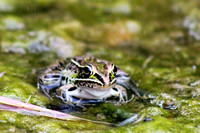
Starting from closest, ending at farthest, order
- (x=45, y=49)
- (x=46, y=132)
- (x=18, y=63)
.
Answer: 1. (x=46, y=132)
2. (x=18, y=63)
3. (x=45, y=49)

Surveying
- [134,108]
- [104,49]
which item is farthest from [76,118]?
[104,49]

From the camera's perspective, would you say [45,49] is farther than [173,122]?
Yes

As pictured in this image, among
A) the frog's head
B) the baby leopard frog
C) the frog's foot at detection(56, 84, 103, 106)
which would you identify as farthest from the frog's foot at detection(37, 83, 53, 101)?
the frog's head

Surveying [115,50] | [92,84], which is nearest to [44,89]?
[92,84]

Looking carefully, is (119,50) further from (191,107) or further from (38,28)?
(191,107)

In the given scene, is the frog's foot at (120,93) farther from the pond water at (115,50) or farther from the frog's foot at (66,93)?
the frog's foot at (66,93)

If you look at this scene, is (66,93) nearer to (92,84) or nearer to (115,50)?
(92,84)

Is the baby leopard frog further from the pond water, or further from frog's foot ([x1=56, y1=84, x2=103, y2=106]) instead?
the pond water
